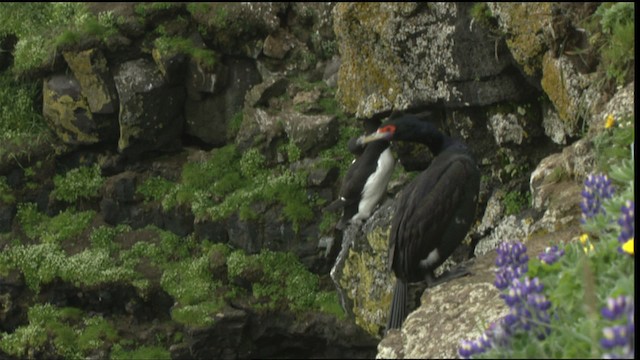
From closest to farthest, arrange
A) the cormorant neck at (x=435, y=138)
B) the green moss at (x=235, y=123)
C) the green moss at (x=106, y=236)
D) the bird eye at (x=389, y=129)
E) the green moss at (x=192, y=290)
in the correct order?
the cormorant neck at (x=435, y=138) → the bird eye at (x=389, y=129) → the green moss at (x=192, y=290) → the green moss at (x=106, y=236) → the green moss at (x=235, y=123)

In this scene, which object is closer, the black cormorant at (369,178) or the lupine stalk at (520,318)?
the lupine stalk at (520,318)

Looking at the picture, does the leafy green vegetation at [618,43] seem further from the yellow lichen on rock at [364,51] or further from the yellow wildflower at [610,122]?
the yellow lichen on rock at [364,51]

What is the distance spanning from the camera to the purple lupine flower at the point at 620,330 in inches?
108

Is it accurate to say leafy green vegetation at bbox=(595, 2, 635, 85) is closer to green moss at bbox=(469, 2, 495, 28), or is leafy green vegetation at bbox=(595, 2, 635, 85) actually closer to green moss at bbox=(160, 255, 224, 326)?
green moss at bbox=(469, 2, 495, 28)

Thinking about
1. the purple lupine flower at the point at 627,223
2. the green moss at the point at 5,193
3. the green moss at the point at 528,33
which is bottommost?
the green moss at the point at 5,193

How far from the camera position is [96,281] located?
14148mm

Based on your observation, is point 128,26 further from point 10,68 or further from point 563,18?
point 563,18

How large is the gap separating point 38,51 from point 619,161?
41.2 feet

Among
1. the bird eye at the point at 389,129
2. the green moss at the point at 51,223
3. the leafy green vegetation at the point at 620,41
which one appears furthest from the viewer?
the green moss at the point at 51,223

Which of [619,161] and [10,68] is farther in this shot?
[10,68]

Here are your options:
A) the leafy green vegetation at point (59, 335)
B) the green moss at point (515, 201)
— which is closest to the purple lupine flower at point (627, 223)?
the green moss at point (515, 201)

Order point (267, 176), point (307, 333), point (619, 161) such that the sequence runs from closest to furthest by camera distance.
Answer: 1. point (619, 161)
2. point (307, 333)
3. point (267, 176)

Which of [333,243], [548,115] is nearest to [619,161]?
[548,115]

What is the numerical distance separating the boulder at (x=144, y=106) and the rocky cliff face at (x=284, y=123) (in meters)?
0.02
